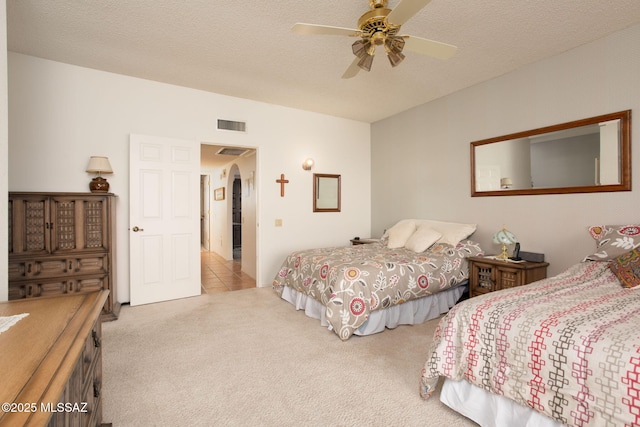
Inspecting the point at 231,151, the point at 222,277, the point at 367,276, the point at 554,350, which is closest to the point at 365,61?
the point at 367,276

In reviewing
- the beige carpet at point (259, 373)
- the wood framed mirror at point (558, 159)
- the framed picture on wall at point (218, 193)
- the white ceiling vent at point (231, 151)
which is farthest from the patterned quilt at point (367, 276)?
the framed picture on wall at point (218, 193)

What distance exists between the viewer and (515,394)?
1.52 m

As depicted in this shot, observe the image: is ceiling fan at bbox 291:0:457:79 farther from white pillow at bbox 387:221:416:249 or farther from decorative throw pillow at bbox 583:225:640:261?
white pillow at bbox 387:221:416:249

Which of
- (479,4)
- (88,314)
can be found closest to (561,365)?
(88,314)

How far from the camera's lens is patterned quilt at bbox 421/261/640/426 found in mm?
1254

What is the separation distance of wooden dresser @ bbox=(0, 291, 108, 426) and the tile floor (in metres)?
3.16

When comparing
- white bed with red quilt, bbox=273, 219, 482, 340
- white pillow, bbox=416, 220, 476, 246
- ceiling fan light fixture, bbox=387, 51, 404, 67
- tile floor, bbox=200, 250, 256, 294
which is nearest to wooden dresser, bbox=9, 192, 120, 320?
tile floor, bbox=200, 250, 256, 294

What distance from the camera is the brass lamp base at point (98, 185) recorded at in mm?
3537

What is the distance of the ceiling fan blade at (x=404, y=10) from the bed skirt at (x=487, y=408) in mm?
2213

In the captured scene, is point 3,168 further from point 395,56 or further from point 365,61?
point 395,56

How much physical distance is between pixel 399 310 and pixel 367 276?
604 mm

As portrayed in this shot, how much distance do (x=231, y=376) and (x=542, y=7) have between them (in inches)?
145

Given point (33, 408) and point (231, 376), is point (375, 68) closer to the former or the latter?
point (231, 376)

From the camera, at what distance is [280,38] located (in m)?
Result: 2.92
